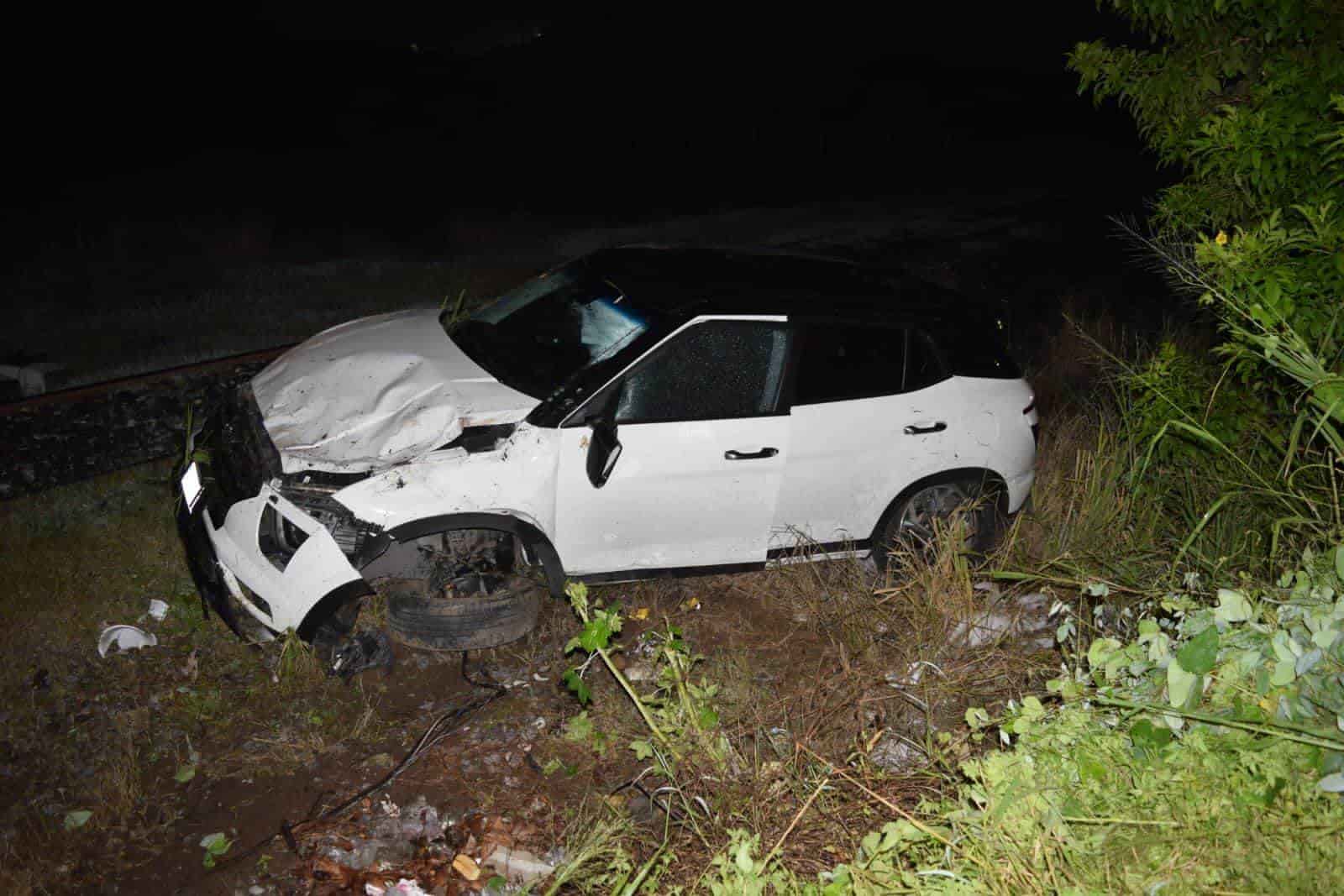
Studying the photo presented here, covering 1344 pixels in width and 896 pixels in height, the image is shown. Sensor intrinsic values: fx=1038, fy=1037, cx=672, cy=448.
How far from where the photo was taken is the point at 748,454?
502 cm

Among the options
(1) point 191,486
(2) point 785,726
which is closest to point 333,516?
(1) point 191,486

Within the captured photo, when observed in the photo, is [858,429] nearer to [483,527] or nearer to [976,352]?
[976,352]

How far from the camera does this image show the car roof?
5191 mm

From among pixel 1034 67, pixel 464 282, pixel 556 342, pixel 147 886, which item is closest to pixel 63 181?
pixel 464 282

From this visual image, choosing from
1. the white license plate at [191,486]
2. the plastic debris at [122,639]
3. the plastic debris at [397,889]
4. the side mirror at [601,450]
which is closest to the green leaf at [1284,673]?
the side mirror at [601,450]

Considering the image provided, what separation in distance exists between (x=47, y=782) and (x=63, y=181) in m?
15.1

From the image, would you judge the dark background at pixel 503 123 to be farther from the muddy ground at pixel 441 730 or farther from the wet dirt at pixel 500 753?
the wet dirt at pixel 500 753

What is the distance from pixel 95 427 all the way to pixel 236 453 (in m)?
2.51

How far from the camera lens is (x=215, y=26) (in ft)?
83.8

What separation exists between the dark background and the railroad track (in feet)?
20.9

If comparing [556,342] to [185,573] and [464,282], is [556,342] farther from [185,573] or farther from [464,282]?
[464,282]

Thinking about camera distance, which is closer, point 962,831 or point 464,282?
point 962,831

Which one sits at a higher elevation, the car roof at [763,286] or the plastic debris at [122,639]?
the car roof at [763,286]

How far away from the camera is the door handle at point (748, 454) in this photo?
4980 millimetres
